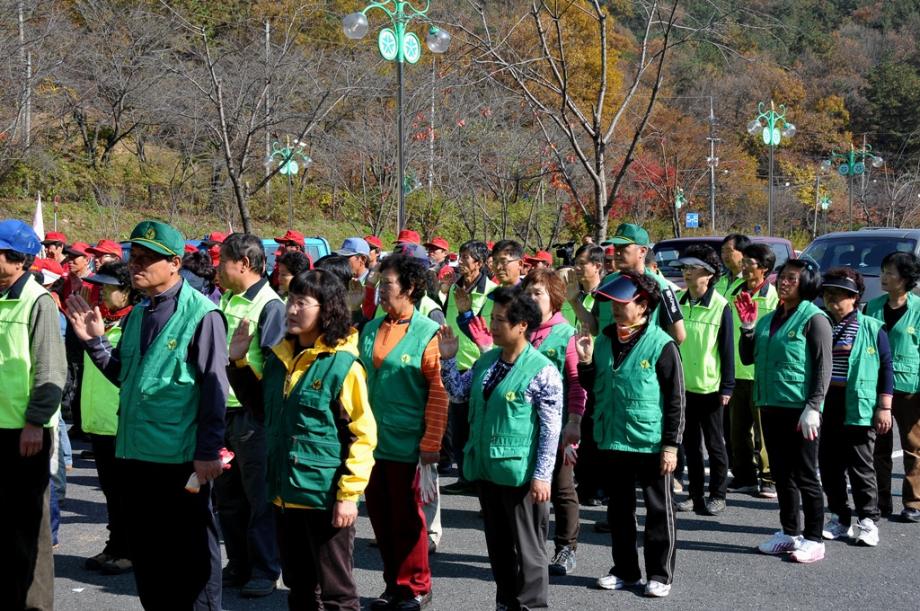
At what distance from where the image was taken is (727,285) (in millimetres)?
8141

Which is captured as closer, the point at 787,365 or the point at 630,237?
the point at 787,365

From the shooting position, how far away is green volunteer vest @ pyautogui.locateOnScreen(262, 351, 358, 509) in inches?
156

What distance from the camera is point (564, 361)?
220 inches

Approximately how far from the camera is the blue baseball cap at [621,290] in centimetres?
516

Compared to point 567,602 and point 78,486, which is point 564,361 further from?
point 78,486

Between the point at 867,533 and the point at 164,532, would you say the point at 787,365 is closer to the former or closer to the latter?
the point at 867,533

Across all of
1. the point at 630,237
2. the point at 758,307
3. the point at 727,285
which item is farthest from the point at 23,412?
the point at 727,285

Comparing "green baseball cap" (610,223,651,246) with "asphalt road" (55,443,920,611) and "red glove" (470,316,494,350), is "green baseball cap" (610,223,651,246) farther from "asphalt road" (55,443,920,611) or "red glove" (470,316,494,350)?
"asphalt road" (55,443,920,611)

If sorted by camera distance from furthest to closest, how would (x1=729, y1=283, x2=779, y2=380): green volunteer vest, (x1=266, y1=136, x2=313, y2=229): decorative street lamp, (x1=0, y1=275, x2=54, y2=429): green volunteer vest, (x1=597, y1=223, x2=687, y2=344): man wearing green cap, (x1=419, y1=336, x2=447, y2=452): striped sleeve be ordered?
(x1=266, y1=136, x2=313, y2=229): decorative street lamp
(x1=729, y1=283, x2=779, y2=380): green volunteer vest
(x1=597, y1=223, x2=687, y2=344): man wearing green cap
(x1=419, y1=336, x2=447, y2=452): striped sleeve
(x1=0, y1=275, x2=54, y2=429): green volunteer vest

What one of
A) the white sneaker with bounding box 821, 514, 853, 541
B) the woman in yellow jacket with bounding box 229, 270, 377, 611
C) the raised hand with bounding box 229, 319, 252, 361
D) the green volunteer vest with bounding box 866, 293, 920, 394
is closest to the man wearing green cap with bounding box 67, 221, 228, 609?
the raised hand with bounding box 229, 319, 252, 361

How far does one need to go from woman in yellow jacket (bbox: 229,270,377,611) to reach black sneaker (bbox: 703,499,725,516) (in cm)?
384

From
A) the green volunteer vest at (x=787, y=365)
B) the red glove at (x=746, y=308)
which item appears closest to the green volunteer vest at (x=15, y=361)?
the green volunteer vest at (x=787, y=365)

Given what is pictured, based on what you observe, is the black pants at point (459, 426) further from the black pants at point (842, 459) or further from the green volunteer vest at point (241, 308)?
the black pants at point (842, 459)

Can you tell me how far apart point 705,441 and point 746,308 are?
108 centimetres
